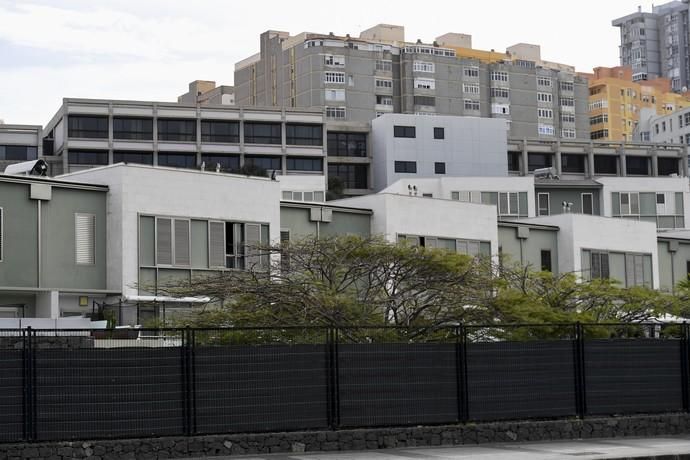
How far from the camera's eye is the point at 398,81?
148 meters

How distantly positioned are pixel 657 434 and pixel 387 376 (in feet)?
23.7

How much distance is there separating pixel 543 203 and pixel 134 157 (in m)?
40.0

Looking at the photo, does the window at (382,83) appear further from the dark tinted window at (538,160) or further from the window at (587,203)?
the window at (587,203)

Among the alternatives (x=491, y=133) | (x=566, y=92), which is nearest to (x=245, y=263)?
(x=491, y=133)

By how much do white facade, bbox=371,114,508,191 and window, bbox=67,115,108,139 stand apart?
91.6 ft

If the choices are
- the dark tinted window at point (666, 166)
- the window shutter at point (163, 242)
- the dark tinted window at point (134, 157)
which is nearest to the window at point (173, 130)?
the dark tinted window at point (134, 157)

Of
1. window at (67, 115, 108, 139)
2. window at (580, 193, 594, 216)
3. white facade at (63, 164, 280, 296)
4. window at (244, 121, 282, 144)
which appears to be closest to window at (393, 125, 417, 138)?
window at (244, 121, 282, 144)

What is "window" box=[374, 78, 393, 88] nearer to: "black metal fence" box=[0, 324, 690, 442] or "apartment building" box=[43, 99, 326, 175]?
"apartment building" box=[43, 99, 326, 175]

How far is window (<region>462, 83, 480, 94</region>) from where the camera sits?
15250 cm

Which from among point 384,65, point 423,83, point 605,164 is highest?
point 384,65

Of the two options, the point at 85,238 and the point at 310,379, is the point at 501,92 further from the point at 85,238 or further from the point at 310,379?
the point at 310,379

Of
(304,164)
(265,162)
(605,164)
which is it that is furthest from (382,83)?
(265,162)

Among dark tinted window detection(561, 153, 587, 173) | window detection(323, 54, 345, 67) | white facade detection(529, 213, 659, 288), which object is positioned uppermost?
window detection(323, 54, 345, 67)

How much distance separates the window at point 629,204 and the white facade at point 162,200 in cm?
4672
